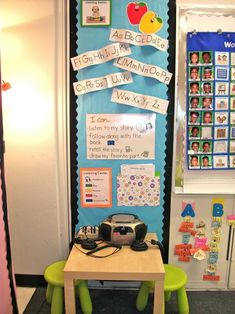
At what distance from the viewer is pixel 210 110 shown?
1921mm

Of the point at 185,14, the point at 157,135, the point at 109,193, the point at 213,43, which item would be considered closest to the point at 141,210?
the point at 109,193

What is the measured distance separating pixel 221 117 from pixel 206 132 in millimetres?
142

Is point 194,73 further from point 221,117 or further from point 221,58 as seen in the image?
point 221,117

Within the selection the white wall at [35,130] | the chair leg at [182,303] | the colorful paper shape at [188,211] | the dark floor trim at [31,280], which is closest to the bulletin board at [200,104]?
the colorful paper shape at [188,211]

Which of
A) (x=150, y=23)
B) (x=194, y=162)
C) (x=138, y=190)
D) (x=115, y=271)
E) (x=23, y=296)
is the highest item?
(x=150, y=23)

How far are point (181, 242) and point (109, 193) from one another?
2.12ft

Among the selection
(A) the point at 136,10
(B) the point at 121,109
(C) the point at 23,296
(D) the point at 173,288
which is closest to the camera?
(D) the point at 173,288

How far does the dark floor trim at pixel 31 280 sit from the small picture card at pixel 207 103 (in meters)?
1.73

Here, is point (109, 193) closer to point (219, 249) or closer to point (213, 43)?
point (219, 249)

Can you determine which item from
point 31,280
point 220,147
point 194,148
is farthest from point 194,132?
point 31,280

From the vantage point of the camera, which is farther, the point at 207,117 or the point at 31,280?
the point at 31,280

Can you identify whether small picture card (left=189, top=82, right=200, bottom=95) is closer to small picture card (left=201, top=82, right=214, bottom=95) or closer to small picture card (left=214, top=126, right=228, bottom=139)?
small picture card (left=201, top=82, right=214, bottom=95)

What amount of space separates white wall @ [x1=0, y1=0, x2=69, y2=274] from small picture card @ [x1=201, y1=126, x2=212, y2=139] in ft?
3.13

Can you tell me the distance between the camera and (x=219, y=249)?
208 centimetres
